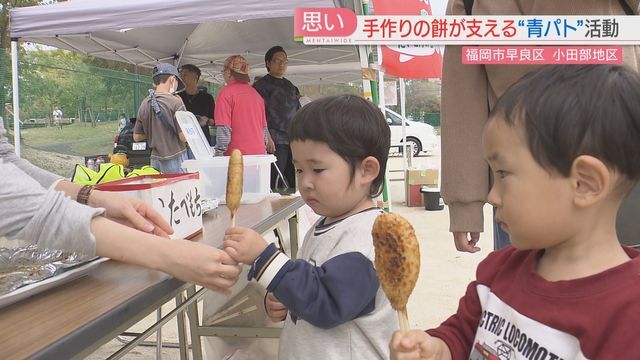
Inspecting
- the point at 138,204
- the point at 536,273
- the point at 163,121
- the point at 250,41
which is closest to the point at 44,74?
the point at 250,41

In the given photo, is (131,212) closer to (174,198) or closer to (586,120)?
(174,198)

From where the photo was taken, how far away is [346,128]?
119cm

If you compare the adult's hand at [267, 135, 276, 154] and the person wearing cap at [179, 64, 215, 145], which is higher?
the person wearing cap at [179, 64, 215, 145]

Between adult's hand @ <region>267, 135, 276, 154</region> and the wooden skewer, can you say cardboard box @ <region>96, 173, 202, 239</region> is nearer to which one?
the wooden skewer

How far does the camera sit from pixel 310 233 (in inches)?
50.4

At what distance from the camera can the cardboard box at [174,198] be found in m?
1.27

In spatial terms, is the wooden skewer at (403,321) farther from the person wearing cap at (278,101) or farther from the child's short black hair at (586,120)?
the person wearing cap at (278,101)

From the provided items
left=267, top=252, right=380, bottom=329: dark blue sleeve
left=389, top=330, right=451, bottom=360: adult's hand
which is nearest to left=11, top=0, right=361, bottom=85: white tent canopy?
left=267, top=252, right=380, bottom=329: dark blue sleeve

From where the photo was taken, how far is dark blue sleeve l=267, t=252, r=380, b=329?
102 centimetres

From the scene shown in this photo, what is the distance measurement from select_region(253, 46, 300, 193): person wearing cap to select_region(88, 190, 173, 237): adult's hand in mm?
3654

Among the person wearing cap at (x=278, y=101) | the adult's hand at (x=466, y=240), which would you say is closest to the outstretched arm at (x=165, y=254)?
the adult's hand at (x=466, y=240)

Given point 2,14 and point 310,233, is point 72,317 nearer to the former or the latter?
point 310,233

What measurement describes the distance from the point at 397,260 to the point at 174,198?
31.7 inches

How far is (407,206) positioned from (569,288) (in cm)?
614
